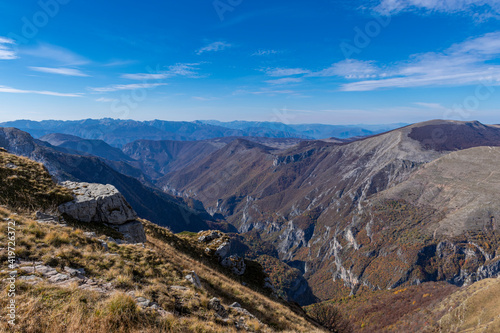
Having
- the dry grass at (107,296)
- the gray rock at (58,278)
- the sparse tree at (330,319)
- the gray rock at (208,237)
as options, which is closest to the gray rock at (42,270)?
the gray rock at (58,278)

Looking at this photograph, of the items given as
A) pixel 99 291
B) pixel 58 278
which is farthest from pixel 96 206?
pixel 99 291

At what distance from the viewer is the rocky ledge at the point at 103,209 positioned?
20141 mm

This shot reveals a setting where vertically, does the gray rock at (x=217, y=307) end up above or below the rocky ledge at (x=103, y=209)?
below

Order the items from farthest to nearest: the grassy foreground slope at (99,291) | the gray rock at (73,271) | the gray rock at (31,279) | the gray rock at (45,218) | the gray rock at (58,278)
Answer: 1. the gray rock at (45,218)
2. the gray rock at (73,271)
3. the gray rock at (58,278)
4. the gray rock at (31,279)
5. the grassy foreground slope at (99,291)

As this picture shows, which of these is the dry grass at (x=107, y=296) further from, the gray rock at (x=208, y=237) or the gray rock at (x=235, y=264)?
the gray rock at (x=208, y=237)

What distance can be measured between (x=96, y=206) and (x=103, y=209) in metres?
0.71

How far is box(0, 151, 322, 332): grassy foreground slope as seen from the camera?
277 inches

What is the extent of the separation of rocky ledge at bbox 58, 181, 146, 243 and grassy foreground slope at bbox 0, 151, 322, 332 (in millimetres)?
2839

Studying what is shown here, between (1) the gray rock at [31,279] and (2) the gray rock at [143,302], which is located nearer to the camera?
(1) the gray rock at [31,279]

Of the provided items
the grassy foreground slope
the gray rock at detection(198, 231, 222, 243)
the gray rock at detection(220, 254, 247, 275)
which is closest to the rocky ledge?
the grassy foreground slope

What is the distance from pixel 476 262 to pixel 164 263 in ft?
860

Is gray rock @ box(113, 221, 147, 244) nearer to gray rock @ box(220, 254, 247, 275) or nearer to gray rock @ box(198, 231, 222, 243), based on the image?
gray rock @ box(198, 231, 222, 243)

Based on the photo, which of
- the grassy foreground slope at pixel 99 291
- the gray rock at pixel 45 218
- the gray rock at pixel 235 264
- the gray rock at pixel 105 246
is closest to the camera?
the grassy foreground slope at pixel 99 291

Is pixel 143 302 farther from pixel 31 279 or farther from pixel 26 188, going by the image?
pixel 26 188
